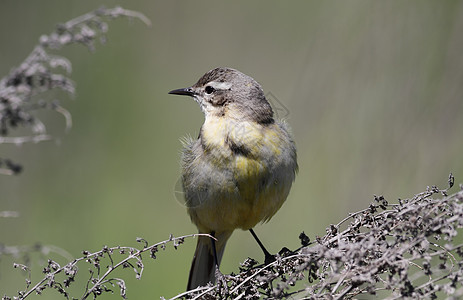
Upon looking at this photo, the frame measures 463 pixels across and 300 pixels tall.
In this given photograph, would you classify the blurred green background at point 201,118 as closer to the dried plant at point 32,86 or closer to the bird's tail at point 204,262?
the bird's tail at point 204,262

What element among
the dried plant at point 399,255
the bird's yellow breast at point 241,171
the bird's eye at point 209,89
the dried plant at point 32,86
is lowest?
the dried plant at point 399,255

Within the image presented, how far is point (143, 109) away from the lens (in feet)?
22.9

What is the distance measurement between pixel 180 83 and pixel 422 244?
16.8 feet

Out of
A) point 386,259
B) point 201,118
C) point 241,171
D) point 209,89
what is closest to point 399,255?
point 386,259

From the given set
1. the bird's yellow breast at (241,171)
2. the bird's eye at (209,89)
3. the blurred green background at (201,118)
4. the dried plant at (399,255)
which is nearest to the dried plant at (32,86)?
the dried plant at (399,255)

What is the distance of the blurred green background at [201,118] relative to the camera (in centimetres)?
457

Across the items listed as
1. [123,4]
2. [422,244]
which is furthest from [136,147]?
[422,244]

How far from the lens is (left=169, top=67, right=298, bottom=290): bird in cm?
395

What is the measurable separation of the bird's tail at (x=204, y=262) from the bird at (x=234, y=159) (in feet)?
0.06

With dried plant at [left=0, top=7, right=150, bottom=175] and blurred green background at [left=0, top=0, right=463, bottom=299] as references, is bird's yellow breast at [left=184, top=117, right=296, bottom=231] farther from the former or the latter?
dried plant at [left=0, top=7, right=150, bottom=175]

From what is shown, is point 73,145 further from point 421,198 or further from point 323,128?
point 421,198

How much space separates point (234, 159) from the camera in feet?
13.0

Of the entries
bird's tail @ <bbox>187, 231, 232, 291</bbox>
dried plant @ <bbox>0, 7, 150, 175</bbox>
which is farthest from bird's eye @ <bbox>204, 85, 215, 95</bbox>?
dried plant @ <bbox>0, 7, 150, 175</bbox>

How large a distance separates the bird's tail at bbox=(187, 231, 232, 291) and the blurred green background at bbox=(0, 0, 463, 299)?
0.46 meters
